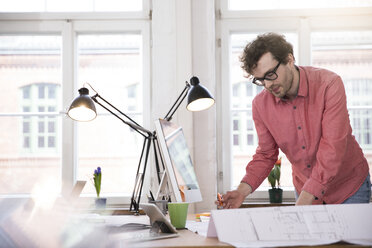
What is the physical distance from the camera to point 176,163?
2125 mm

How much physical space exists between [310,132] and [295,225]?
888 millimetres

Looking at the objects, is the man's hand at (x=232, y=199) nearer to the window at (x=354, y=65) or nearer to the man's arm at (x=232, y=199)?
the man's arm at (x=232, y=199)

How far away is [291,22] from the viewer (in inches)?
142

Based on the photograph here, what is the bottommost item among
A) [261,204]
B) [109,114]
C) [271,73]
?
[261,204]

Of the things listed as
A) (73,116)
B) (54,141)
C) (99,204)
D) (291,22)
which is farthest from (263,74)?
(54,141)

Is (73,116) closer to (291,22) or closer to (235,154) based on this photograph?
(235,154)

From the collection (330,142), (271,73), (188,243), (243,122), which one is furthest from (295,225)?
(243,122)

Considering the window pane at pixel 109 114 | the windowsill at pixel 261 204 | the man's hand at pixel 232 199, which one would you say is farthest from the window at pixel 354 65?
the man's hand at pixel 232 199

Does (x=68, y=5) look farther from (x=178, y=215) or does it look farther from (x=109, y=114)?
(x=178, y=215)

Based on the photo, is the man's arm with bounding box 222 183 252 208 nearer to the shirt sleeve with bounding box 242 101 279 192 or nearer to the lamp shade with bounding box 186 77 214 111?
the shirt sleeve with bounding box 242 101 279 192

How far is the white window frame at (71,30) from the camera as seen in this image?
3549 millimetres

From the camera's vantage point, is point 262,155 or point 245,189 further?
point 262,155

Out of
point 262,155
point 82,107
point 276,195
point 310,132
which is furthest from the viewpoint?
point 276,195

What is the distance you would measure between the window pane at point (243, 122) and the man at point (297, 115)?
132 cm
